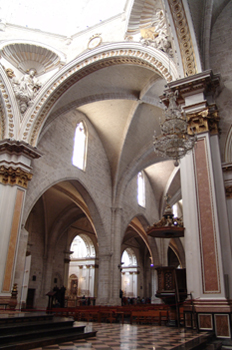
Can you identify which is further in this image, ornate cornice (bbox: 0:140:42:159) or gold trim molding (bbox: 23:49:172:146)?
gold trim molding (bbox: 23:49:172:146)

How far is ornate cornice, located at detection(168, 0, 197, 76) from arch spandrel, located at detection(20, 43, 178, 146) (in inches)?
91.8

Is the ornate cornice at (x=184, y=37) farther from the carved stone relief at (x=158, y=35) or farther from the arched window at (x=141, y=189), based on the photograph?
the arched window at (x=141, y=189)

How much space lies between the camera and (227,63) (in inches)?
327

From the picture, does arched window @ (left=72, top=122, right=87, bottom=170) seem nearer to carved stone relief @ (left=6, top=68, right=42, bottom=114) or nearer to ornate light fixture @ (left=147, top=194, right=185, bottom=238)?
carved stone relief @ (left=6, top=68, right=42, bottom=114)

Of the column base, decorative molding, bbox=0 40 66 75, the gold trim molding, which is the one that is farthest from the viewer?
decorative molding, bbox=0 40 66 75

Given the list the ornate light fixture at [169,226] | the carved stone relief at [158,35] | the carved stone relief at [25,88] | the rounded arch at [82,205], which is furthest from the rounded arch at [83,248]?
the carved stone relief at [158,35]

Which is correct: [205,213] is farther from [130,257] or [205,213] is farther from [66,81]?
[130,257]

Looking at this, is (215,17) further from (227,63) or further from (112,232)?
(112,232)

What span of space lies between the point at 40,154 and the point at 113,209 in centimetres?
641

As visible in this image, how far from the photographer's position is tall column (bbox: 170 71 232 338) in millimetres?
5895

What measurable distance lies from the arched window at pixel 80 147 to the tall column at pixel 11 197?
3.50 m

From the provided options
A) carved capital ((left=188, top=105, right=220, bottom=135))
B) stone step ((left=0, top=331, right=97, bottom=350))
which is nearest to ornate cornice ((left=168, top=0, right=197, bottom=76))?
carved capital ((left=188, top=105, right=220, bottom=135))

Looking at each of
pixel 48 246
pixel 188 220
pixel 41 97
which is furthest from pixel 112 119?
pixel 188 220

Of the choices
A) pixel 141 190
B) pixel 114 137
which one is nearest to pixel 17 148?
pixel 114 137
